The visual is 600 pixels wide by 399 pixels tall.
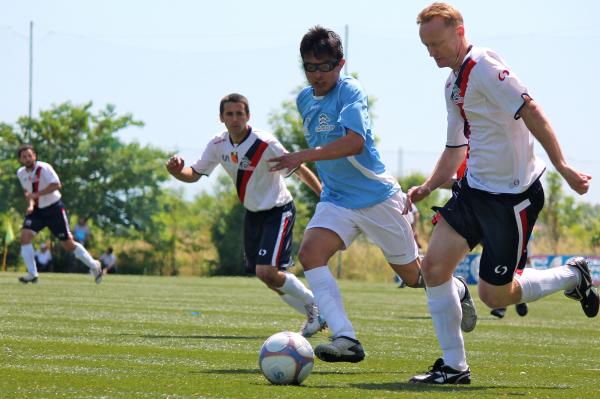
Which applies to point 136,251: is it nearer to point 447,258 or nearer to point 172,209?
point 172,209

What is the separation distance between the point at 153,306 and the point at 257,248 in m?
4.12

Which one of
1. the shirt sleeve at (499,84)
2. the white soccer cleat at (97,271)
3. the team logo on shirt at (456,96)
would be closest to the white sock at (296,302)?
the team logo on shirt at (456,96)

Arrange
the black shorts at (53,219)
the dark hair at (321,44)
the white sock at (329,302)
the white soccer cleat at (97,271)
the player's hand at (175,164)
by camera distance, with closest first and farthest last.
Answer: the white sock at (329,302) < the dark hair at (321,44) < the player's hand at (175,164) < the black shorts at (53,219) < the white soccer cleat at (97,271)

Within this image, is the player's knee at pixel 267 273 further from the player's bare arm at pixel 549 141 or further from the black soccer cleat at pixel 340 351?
the player's bare arm at pixel 549 141

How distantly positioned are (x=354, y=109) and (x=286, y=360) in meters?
1.72

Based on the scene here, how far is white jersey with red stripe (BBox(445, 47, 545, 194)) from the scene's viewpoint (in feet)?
20.9

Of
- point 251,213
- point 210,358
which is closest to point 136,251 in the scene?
point 251,213

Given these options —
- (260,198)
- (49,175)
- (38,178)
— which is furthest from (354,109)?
(38,178)

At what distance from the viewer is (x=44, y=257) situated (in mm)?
35344

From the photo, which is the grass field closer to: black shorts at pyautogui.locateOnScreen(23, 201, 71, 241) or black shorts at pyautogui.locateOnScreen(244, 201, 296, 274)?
black shorts at pyautogui.locateOnScreen(244, 201, 296, 274)

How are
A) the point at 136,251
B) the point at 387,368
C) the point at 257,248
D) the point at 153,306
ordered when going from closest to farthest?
the point at 387,368, the point at 257,248, the point at 153,306, the point at 136,251

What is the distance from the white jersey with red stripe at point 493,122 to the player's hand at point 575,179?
1.34ft

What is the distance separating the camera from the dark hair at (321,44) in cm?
734

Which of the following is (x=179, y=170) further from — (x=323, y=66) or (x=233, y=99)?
(x=323, y=66)
